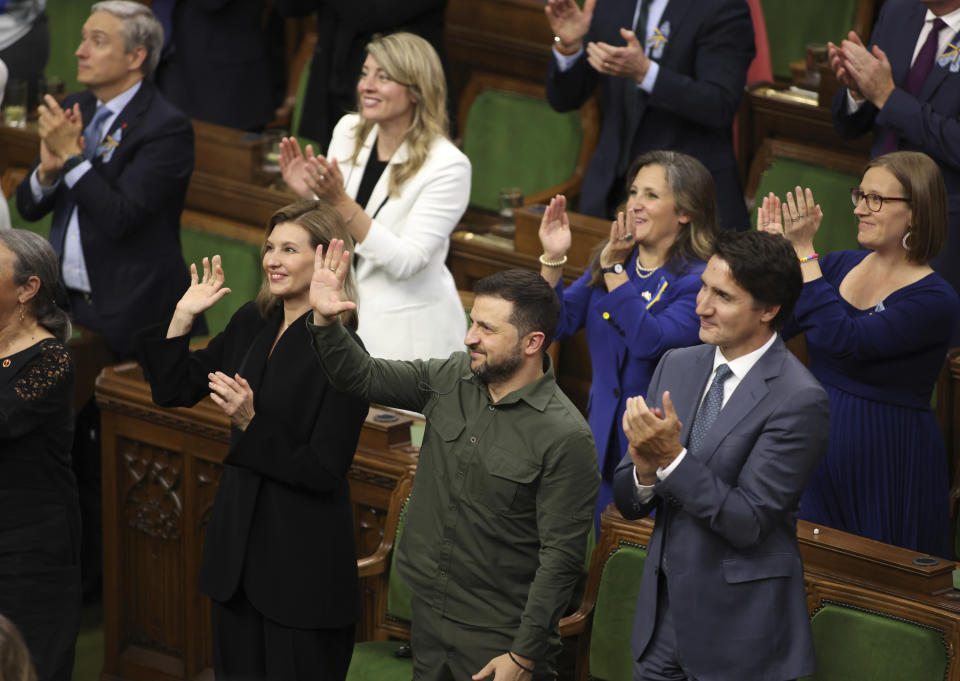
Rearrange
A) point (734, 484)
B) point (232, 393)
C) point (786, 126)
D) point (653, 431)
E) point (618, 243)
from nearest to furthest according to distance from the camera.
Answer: point (653, 431) → point (734, 484) → point (232, 393) → point (618, 243) → point (786, 126)

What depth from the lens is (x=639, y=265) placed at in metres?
3.33

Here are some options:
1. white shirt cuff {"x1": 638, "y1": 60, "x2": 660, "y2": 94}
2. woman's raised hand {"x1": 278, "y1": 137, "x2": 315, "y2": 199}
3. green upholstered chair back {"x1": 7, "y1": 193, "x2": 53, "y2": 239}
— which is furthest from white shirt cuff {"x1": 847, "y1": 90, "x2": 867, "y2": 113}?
green upholstered chair back {"x1": 7, "y1": 193, "x2": 53, "y2": 239}

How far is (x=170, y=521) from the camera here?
375 cm

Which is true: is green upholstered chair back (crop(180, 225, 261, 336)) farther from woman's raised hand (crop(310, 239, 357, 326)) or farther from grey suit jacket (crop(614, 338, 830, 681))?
grey suit jacket (crop(614, 338, 830, 681))

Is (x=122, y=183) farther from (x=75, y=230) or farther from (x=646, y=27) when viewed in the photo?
(x=646, y=27)

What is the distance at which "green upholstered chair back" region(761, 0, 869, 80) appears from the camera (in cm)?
514

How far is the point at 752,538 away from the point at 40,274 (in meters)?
1.58

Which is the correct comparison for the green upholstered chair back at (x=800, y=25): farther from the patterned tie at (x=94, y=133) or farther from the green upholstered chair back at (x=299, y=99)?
the patterned tie at (x=94, y=133)

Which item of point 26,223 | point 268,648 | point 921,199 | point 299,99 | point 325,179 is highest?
point 921,199

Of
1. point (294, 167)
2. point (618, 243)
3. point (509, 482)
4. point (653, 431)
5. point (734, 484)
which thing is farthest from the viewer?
point (294, 167)

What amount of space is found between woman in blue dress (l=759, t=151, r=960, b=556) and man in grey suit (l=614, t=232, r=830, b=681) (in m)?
0.54

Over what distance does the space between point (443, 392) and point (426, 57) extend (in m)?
1.23

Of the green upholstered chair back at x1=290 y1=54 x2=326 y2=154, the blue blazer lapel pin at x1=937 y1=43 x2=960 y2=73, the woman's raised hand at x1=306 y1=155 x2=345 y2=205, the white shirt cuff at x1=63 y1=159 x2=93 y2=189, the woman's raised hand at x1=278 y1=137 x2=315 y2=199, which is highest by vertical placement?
the blue blazer lapel pin at x1=937 y1=43 x2=960 y2=73

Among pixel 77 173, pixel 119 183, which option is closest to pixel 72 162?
pixel 77 173
